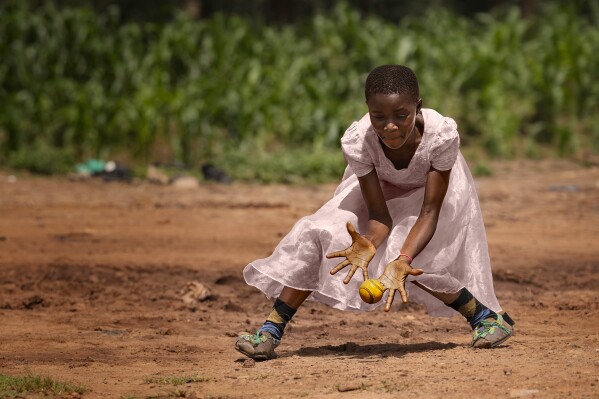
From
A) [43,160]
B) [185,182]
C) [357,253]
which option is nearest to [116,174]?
[43,160]

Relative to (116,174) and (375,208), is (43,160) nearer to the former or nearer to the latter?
(116,174)

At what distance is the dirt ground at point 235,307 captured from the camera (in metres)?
4.32

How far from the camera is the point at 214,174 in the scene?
11.8 metres

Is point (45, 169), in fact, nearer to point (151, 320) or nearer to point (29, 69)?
point (29, 69)

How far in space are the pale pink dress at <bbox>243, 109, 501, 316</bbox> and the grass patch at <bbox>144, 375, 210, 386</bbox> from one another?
23.8 inches

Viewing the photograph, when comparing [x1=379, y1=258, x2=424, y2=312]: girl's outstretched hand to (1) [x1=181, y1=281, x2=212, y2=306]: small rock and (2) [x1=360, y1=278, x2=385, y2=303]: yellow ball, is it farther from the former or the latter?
(1) [x1=181, y1=281, x2=212, y2=306]: small rock

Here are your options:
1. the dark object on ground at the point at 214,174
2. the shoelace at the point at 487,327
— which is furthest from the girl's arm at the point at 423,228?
the dark object on ground at the point at 214,174

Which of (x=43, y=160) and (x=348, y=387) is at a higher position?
(x=348, y=387)

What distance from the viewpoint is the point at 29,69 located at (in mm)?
14117

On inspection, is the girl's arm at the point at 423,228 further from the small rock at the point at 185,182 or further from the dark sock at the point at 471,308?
the small rock at the point at 185,182

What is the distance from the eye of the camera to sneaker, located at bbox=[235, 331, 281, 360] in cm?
477

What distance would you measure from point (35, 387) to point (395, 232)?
1715mm

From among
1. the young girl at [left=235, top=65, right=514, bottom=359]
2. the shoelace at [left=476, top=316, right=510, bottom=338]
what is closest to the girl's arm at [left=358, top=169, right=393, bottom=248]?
the young girl at [left=235, top=65, right=514, bottom=359]

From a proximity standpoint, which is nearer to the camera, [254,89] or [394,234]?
[394,234]
